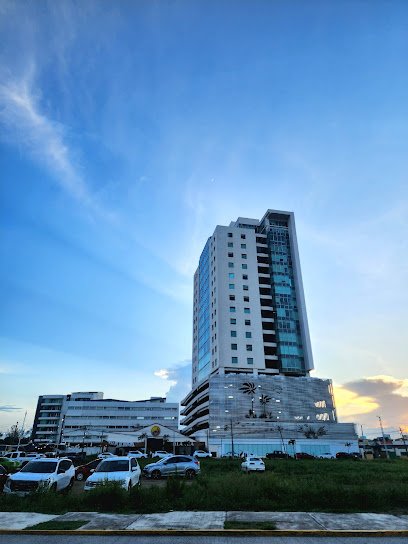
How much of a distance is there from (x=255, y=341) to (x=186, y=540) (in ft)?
300

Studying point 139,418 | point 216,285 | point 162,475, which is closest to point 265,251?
point 216,285

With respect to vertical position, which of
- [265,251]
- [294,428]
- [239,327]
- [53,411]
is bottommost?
[294,428]

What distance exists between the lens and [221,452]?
83.2 metres

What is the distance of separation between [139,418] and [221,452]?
5491 cm

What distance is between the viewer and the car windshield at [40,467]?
669 inches

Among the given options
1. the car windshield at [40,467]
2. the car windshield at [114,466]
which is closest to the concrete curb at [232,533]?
the car windshield at [40,467]

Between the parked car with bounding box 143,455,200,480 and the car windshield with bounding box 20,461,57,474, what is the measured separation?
10895 millimetres

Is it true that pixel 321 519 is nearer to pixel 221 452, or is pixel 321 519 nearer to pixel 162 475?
pixel 162 475

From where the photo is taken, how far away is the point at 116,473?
17.6 meters

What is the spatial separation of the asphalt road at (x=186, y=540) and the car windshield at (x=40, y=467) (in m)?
8.06

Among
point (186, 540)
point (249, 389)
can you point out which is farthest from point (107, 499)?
point (249, 389)

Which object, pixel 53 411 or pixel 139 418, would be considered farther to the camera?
pixel 53 411

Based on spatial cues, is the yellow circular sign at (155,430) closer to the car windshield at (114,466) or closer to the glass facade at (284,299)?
the glass facade at (284,299)

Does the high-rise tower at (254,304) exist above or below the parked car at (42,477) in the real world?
above
